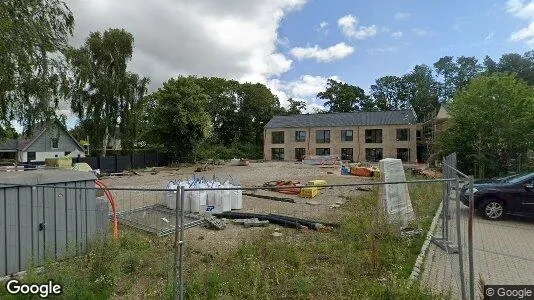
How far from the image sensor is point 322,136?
164 feet

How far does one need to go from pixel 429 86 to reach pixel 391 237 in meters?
72.3

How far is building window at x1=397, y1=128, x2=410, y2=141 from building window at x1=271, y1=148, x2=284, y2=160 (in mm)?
17164

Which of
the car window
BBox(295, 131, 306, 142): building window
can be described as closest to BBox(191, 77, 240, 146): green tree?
BBox(295, 131, 306, 142): building window

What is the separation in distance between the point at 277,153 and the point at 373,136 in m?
14.8

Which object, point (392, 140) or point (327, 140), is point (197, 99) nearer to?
point (327, 140)

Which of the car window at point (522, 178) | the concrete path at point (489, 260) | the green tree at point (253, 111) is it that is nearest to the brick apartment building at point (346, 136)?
the green tree at point (253, 111)

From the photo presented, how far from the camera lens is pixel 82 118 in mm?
33531

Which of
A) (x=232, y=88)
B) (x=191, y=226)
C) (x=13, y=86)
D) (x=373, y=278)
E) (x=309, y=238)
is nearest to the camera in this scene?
(x=373, y=278)

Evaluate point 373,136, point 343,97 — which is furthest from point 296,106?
point 373,136

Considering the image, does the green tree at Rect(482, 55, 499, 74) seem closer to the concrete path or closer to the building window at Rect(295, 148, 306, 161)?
the building window at Rect(295, 148, 306, 161)

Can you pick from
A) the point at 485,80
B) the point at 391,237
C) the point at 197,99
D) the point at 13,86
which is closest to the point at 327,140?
the point at 197,99

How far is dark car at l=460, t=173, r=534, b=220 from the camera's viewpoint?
31.0ft

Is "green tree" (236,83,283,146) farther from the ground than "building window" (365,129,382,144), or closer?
farther from the ground

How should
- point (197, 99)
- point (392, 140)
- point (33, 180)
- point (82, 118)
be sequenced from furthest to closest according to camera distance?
point (392, 140) < point (197, 99) < point (82, 118) < point (33, 180)
